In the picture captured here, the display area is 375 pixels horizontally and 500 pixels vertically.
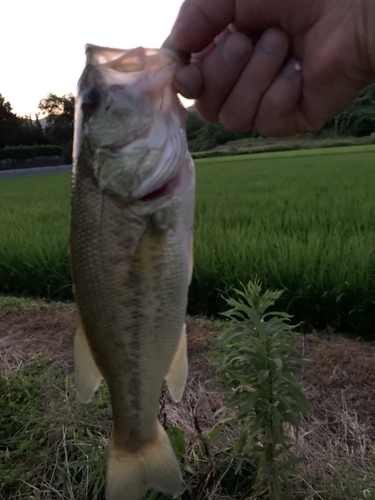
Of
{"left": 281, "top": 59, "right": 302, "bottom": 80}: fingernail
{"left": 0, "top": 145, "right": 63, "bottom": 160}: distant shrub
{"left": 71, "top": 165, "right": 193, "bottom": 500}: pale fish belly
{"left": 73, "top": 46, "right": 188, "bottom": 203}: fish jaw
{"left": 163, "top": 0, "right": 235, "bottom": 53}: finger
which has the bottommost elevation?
{"left": 0, "top": 145, "right": 63, "bottom": 160}: distant shrub

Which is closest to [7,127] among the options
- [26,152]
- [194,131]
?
[26,152]

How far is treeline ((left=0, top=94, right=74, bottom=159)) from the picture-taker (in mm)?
47594

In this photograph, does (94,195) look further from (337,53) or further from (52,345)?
(52,345)

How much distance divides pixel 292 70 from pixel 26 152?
136 feet

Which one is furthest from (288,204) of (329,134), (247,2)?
(329,134)

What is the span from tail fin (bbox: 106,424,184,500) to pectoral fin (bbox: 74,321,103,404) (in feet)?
0.77

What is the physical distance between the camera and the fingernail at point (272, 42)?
1.73m

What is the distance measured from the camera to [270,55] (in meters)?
1.74

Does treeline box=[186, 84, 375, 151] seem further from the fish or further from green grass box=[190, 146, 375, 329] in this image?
the fish

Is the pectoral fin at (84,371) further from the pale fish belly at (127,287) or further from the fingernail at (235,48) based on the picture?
the fingernail at (235,48)

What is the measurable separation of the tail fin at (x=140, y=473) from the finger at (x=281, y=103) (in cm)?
133

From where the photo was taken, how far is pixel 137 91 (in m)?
1.38

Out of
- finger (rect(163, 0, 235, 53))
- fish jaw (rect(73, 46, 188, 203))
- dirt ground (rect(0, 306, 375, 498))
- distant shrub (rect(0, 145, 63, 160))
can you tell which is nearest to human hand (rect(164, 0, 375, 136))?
finger (rect(163, 0, 235, 53))

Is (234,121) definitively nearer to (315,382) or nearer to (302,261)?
(315,382)
